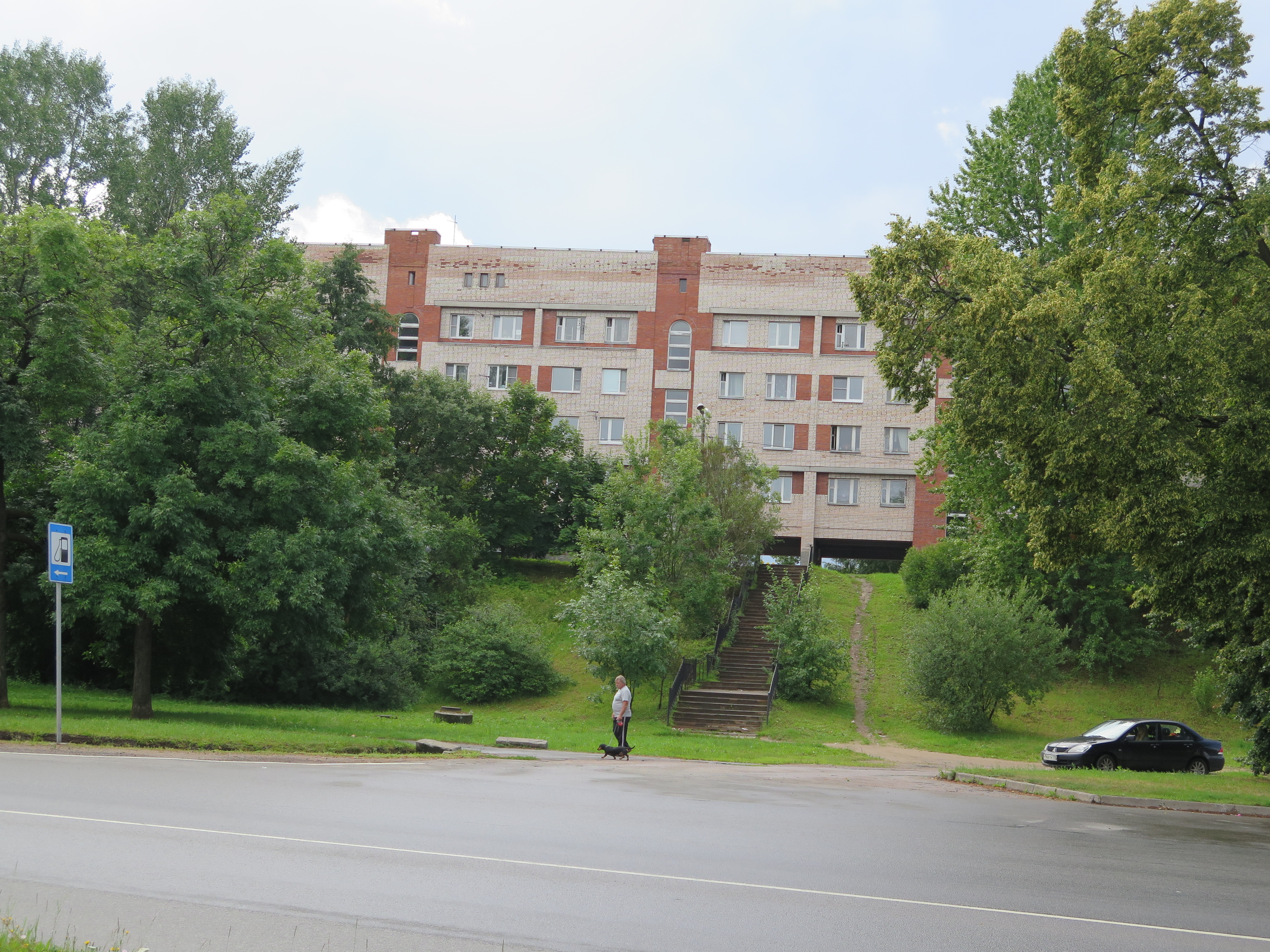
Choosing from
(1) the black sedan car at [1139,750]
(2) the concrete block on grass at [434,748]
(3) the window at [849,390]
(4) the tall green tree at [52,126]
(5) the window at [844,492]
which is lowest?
(1) the black sedan car at [1139,750]

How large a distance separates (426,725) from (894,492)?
3347cm

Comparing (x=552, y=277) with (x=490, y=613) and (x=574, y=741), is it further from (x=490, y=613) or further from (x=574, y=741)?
(x=574, y=741)

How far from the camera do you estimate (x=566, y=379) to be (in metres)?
56.3

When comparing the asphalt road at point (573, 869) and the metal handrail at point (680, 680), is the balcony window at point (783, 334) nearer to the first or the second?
the metal handrail at point (680, 680)

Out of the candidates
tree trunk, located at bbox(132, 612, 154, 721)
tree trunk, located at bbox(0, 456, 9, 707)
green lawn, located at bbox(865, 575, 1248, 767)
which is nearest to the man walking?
tree trunk, located at bbox(132, 612, 154, 721)

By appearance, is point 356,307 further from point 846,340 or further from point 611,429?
point 846,340

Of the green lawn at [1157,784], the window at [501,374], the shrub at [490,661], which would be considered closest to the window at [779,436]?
the window at [501,374]

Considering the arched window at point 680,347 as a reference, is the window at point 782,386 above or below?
below

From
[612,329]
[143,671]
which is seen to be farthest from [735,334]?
[143,671]

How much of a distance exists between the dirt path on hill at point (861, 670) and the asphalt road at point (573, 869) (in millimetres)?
18982

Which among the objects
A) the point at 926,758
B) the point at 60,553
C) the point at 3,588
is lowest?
the point at 926,758

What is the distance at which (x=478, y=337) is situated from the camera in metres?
56.6

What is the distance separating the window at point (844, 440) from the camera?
176 ft

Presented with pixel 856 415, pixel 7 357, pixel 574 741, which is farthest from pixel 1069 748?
pixel 856 415
